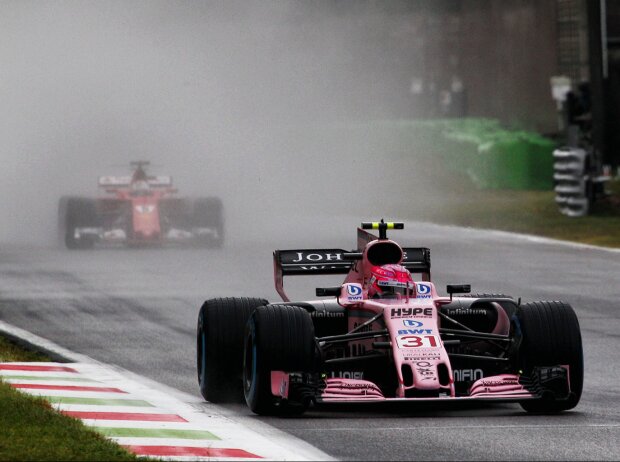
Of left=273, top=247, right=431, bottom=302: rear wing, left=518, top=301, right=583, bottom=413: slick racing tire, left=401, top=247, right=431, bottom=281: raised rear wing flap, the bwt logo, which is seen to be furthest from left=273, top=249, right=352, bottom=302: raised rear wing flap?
left=518, top=301, right=583, bottom=413: slick racing tire

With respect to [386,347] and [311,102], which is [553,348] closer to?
[386,347]

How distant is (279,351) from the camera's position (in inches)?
464

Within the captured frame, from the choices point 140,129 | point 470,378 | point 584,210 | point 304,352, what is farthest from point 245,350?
point 140,129

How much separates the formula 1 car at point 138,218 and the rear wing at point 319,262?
1675cm

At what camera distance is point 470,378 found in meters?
12.5

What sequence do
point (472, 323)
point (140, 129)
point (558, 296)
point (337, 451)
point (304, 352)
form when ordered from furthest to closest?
point (140, 129)
point (558, 296)
point (472, 323)
point (304, 352)
point (337, 451)

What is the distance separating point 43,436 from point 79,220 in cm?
2057

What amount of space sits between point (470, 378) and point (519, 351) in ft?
1.65

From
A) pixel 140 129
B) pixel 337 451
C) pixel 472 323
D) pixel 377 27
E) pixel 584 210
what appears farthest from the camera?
pixel 377 27

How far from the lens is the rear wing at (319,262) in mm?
13945

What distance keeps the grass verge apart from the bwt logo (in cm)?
254

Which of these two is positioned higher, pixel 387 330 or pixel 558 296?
pixel 387 330

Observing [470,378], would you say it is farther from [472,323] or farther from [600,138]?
[600,138]

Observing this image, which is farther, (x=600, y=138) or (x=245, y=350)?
(x=600, y=138)
